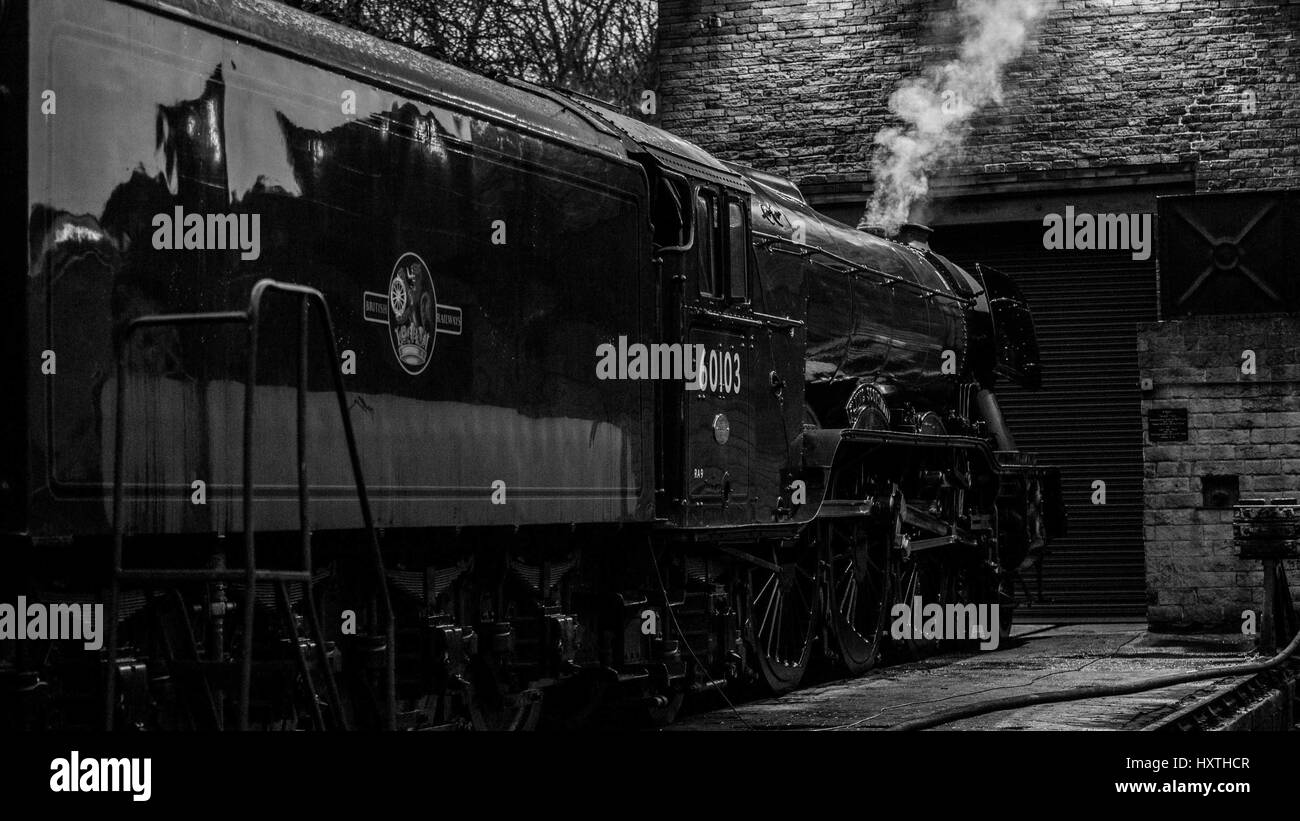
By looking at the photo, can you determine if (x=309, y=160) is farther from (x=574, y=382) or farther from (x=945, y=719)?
(x=945, y=719)

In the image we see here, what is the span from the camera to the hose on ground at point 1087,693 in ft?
27.6

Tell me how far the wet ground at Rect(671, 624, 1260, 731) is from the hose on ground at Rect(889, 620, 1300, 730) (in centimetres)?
5

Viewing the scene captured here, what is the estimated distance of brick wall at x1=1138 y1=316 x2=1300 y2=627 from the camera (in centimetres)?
1537

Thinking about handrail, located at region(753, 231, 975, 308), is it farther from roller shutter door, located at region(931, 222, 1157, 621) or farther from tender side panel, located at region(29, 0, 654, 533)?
roller shutter door, located at region(931, 222, 1157, 621)

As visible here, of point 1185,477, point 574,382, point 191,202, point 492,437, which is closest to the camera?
point 191,202

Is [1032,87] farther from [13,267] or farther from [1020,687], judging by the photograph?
[13,267]

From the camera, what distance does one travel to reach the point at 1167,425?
616 inches

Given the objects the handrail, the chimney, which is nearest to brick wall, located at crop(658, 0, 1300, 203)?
the chimney

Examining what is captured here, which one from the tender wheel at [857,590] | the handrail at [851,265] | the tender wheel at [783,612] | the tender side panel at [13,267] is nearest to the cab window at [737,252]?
the handrail at [851,265]

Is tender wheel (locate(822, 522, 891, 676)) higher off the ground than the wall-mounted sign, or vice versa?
the wall-mounted sign

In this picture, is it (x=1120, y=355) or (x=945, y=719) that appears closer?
(x=945, y=719)

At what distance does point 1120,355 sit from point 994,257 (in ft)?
5.29
